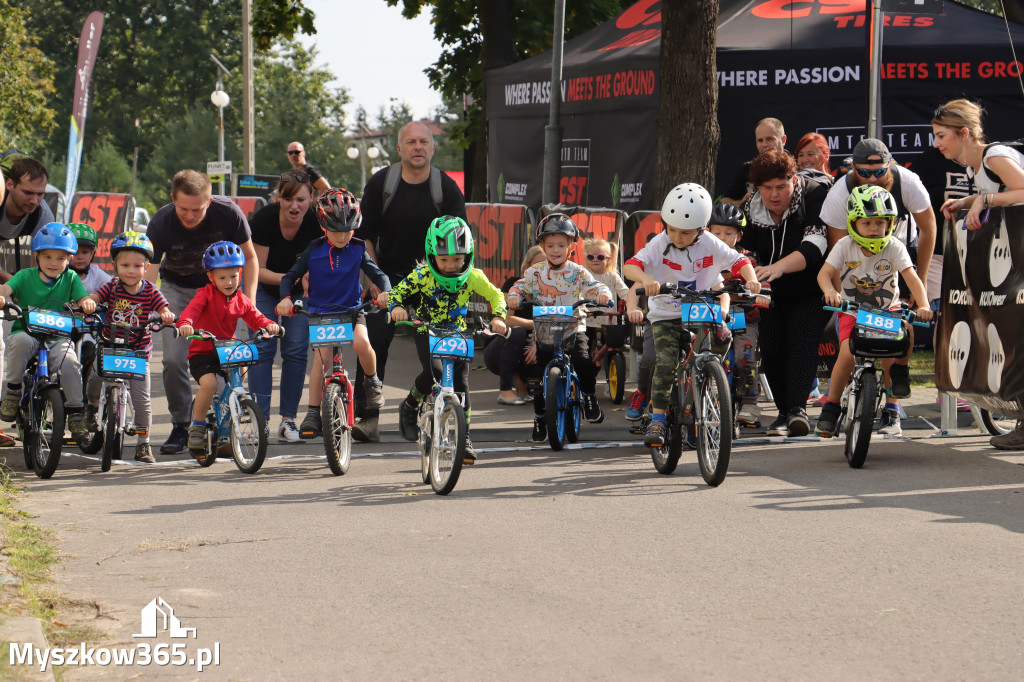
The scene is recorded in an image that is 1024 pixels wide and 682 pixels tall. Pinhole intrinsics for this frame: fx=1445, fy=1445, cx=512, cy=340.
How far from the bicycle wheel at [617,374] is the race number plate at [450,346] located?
447 cm

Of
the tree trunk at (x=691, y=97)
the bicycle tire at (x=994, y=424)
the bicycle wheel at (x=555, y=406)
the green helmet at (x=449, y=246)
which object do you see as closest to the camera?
the green helmet at (x=449, y=246)

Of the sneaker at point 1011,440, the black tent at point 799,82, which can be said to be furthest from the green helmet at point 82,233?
the black tent at point 799,82

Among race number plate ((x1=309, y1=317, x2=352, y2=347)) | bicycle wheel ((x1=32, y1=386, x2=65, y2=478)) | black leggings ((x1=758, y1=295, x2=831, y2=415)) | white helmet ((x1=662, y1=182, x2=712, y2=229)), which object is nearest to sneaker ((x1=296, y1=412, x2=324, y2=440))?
race number plate ((x1=309, y1=317, x2=352, y2=347))

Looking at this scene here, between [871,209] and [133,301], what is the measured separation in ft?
16.2

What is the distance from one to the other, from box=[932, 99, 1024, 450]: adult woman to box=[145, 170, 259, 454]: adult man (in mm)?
4803

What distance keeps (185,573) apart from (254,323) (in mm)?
3635

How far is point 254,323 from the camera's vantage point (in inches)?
377

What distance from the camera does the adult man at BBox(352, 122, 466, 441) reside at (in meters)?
10.7

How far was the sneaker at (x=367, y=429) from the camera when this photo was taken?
1077 cm

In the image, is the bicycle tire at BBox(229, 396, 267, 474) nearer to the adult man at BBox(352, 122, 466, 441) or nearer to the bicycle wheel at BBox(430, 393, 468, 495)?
the bicycle wheel at BBox(430, 393, 468, 495)

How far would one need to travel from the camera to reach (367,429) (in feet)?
35.4

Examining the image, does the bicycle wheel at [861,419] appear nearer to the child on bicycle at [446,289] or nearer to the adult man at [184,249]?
the child on bicycle at [446,289]

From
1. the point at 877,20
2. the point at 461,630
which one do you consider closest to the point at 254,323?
the point at 461,630

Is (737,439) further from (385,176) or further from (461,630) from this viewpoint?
(461,630)
